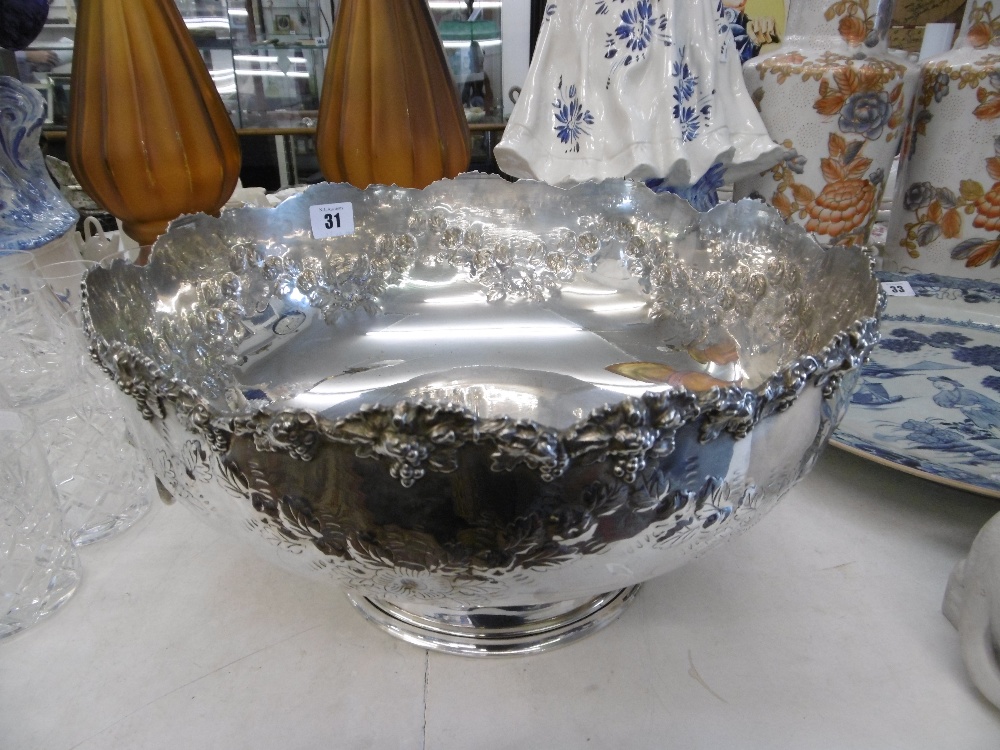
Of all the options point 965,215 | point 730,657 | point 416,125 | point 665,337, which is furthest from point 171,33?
point 965,215

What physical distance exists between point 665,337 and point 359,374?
0.24m

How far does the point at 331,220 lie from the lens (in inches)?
21.4

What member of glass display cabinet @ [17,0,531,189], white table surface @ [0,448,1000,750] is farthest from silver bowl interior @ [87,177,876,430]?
glass display cabinet @ [17,0,531,189]

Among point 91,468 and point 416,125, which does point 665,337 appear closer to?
point 416,125

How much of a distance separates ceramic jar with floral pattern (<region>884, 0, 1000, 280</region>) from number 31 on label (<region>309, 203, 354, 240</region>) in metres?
0.57

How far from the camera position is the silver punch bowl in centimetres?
22

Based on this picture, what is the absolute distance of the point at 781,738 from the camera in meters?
0.30

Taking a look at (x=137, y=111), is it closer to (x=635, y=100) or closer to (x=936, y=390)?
(x=635, y=100)

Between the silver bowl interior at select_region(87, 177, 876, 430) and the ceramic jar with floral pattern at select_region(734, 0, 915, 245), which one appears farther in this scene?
the ceramic jar with floral pattern at select_region(734, 0, 915, 245)

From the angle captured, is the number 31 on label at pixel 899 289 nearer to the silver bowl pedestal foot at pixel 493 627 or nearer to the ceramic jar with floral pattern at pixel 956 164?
the ceramic jar with floral pattern at pixel 956 164

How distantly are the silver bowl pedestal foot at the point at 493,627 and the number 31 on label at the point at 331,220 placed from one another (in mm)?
309

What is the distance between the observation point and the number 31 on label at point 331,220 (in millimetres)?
534

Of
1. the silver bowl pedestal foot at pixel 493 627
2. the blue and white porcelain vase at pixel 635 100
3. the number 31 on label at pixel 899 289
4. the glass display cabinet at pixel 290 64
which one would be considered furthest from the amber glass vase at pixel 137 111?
the number 31 on label at pixel 899 289

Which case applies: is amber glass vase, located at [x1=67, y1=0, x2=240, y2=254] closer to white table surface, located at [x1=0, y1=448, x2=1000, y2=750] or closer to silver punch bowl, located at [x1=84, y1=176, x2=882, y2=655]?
silver punch bowl, located at [x1=84, y1=176, x2=882, y2=655]
